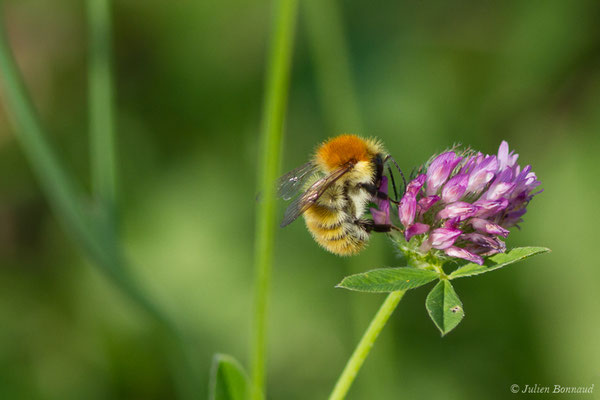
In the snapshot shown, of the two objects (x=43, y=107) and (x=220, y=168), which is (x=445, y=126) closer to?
(x=220, y=168)

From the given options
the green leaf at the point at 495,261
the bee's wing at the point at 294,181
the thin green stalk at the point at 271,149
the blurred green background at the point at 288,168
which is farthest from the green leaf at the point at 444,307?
the blurred green background at the point at 288,168

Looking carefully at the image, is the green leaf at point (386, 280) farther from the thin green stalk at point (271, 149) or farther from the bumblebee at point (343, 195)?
the bumblebee at point (343, 195)

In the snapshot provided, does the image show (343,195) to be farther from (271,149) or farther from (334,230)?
(271,149)

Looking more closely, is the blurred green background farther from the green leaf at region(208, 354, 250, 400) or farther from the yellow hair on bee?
Result: the green leaf at region(208, 354, 250, 400)

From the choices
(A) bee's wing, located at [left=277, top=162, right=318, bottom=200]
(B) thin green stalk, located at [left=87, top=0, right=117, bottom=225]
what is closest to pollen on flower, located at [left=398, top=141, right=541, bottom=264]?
(A) bee's wing, located at [left=277, top=162, right=318, bottom=200]

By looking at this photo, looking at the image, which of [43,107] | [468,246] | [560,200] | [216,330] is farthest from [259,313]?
[43,107]

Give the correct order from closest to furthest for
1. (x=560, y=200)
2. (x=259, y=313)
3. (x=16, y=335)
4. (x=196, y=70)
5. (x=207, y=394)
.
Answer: (x=259, y=313) → (x=207, y=394) → (x=16, y=335) → (x=560, y=200) → (x=196, y=70)

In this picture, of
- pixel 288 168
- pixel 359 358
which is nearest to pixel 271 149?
pixel 359 358

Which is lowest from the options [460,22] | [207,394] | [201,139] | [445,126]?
[207,394]
